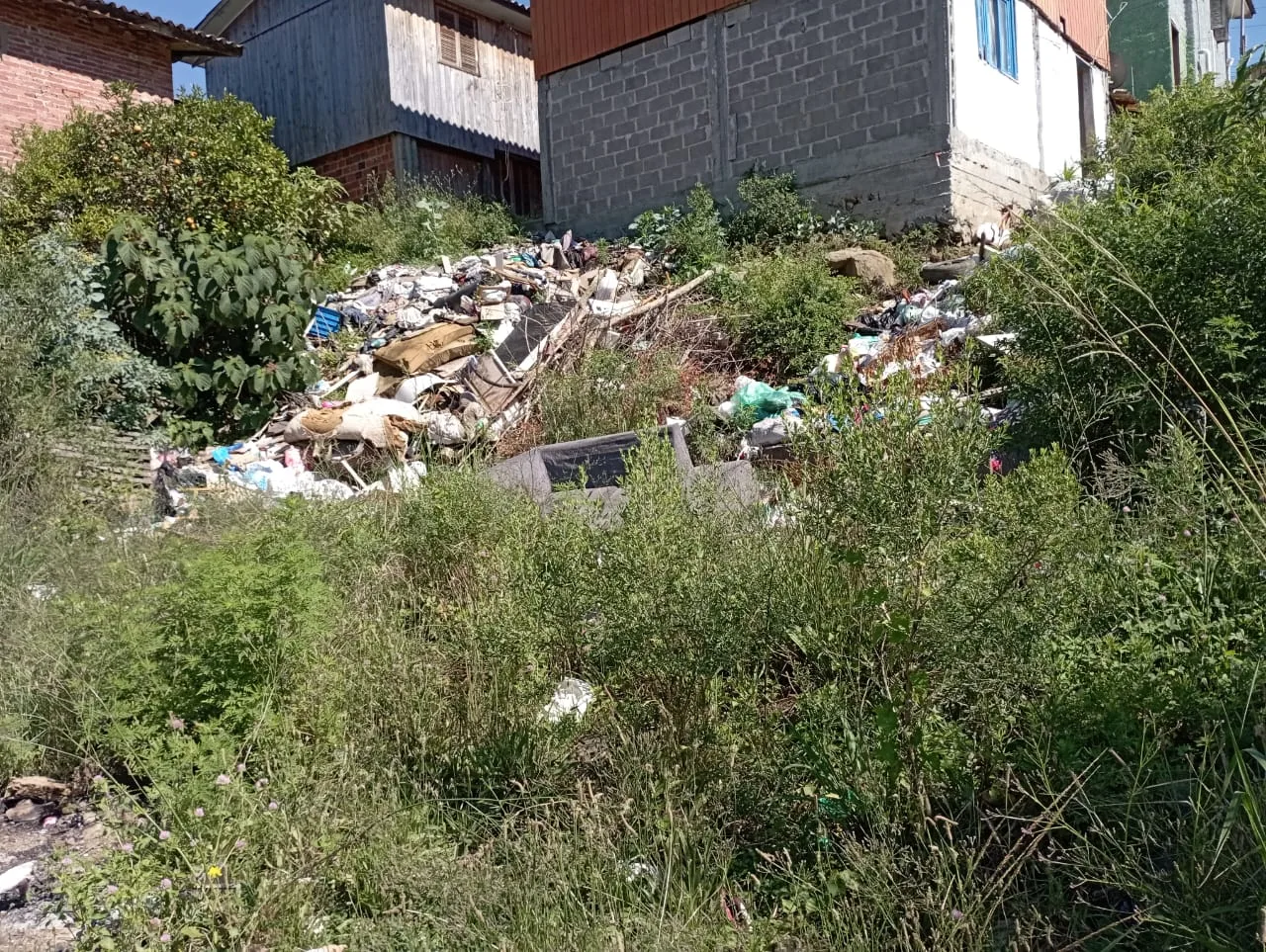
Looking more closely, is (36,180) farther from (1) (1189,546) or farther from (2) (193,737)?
(1) (1189,546)

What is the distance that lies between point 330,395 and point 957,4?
7.57 metres

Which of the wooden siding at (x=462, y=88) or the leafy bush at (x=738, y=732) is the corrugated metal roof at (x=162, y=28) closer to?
the wooden siding at (x=462, y=88)

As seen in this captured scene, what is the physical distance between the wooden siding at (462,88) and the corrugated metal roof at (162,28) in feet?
8.23

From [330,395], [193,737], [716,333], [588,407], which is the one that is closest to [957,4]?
[716,333]

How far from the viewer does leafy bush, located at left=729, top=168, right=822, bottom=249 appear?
10.7m

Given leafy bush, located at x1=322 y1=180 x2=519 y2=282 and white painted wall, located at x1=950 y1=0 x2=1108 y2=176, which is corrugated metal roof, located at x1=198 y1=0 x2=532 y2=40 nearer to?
leafy bush, located at x1=322 y1=180 x2=519 y2=282

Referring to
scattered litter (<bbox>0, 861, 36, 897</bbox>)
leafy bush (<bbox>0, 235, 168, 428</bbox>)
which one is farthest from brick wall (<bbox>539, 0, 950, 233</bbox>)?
scattered litter (<bbox>0, 861, 36, 897</bbox>)

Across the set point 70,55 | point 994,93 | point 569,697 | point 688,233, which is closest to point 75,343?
point 569,697

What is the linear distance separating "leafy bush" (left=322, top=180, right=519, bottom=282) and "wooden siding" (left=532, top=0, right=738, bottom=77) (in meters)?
2.16

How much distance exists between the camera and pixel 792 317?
806cm

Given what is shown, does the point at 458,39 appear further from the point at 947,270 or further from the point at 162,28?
the point at 947,270

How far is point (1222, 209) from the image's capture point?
4520mm

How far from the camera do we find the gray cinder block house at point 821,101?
33.7 feet

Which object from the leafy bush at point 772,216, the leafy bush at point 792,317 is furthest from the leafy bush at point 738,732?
the leafy bush at point 772,216
